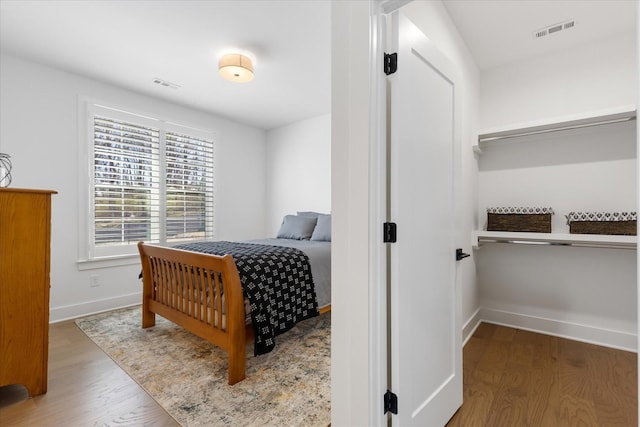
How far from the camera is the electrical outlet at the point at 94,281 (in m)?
3.41

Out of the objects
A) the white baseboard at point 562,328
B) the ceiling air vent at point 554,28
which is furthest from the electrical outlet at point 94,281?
the ceiling air vent at point 554,28

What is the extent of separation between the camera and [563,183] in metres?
2.71

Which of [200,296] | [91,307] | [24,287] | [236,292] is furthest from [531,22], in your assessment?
[91,307]

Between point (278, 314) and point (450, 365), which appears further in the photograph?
point (278, 314)

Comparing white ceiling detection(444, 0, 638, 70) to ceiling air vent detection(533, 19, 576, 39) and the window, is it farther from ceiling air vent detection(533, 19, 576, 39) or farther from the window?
the window

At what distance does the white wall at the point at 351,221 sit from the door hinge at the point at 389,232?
0.25ft

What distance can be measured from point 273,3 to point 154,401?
2.71 metres

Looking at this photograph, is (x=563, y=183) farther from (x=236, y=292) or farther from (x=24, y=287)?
A: (x=24, y=287)

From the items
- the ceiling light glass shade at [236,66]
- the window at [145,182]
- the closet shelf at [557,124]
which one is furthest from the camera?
the window at [145,182]

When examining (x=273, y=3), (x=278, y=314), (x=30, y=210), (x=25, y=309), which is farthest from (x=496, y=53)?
(x=25, y=309)

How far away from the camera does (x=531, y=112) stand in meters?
2.85

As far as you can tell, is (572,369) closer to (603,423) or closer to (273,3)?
(603,423)

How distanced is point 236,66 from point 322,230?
1943 millimetres

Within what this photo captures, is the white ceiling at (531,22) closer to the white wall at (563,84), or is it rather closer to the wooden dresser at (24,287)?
the white wall at (563,84)
